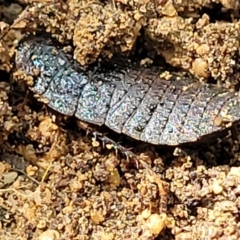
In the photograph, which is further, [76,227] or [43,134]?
[43,134]

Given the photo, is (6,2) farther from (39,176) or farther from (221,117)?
(221,117)

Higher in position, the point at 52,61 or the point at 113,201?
the point at 52,61

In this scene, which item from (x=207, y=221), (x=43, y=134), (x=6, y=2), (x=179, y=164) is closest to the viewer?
(x=207, y=221)

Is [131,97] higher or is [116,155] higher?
[131,97]

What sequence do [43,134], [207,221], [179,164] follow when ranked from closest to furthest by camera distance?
[207,221] → [179,164] → [43,134]

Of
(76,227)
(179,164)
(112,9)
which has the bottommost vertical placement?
(76,227)

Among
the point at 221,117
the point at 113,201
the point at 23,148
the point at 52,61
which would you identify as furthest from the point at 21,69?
the point at 221,117
